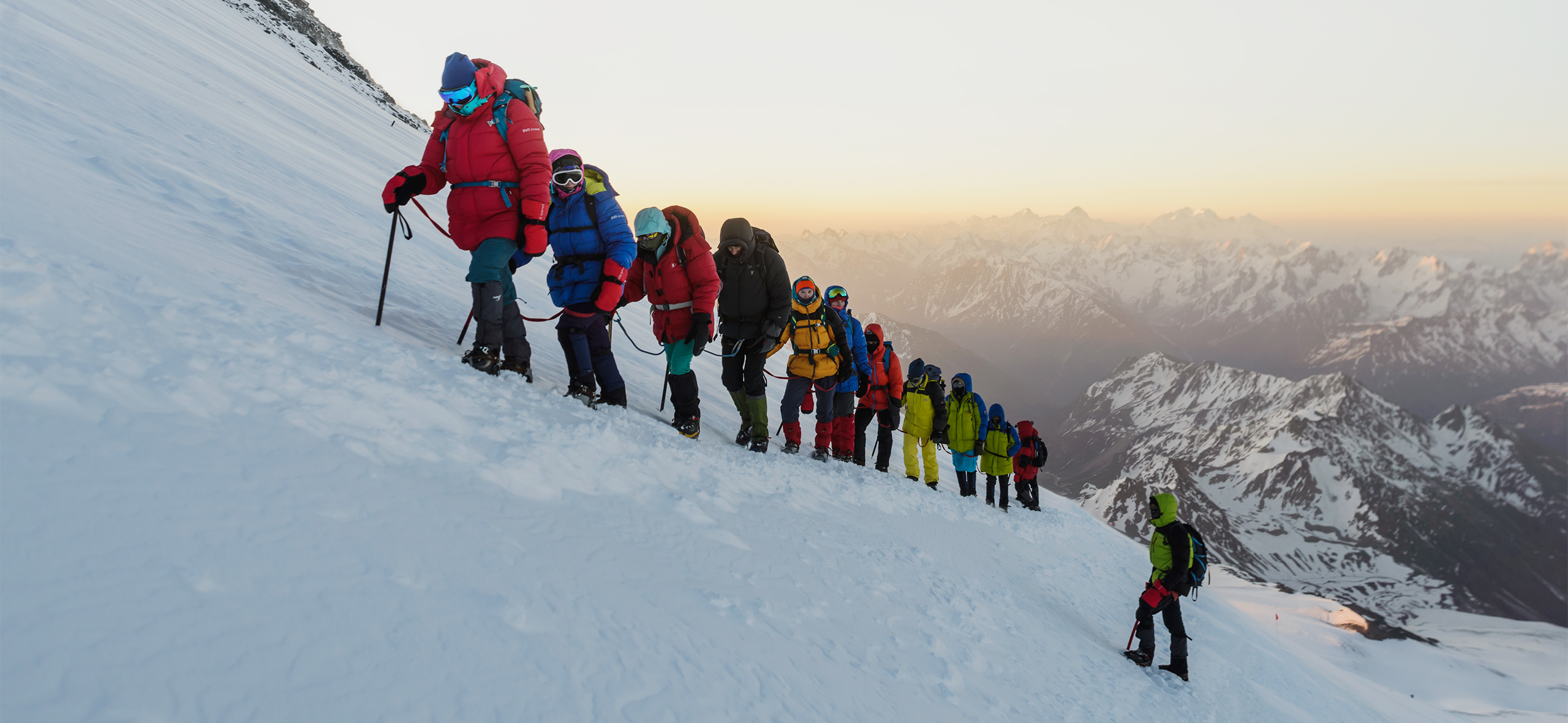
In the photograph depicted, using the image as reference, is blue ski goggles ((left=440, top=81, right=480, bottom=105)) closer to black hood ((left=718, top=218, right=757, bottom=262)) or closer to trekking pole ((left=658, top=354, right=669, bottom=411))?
trekking pole ((left=658, top=354, right=669, bottom=411))

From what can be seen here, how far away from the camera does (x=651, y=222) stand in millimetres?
6949

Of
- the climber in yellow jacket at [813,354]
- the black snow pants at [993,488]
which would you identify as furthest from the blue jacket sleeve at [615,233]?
the black snow pants at [993,488]

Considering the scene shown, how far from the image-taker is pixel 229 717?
2123mm

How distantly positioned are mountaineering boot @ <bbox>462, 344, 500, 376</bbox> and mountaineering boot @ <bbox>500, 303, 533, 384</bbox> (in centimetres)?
28

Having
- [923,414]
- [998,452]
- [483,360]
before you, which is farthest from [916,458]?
[483,360]

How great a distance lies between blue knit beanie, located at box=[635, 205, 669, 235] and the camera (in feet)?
22.8

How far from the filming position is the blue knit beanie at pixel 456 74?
17.0 feet

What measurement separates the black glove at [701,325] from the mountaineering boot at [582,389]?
45.4 inches

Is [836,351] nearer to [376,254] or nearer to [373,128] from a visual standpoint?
[376,254]

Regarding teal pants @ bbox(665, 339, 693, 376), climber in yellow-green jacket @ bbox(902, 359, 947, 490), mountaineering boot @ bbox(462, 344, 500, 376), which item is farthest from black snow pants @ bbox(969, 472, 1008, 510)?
mountaineering boot @ bbox(462, 344, 500, 376)

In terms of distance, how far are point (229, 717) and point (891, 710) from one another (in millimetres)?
3063

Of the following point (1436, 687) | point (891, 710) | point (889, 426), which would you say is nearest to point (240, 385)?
point (891, 710)

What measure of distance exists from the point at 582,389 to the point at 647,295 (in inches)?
58.3

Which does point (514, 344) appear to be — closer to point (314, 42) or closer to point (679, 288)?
point (679, 288)
